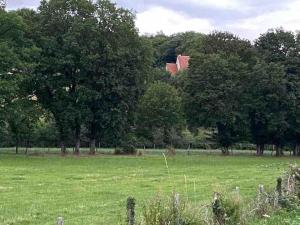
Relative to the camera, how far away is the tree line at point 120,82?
6719 cm

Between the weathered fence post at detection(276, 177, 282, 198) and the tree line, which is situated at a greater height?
the tree line

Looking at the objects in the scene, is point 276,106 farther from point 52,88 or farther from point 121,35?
point 52,88

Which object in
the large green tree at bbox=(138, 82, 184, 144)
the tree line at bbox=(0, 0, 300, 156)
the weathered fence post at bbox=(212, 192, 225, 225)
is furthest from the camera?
the large green tree at bbox=(138, 82, 184, 144)

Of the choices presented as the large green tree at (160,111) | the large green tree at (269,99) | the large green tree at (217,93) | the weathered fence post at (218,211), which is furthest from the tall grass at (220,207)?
the large green tree at (160,111)

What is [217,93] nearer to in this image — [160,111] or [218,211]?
[160,111]

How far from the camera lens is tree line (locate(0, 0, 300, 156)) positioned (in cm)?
6719

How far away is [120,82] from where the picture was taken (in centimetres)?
6906

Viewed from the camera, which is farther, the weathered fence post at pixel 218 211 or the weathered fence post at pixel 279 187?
the weathered fence post at pixel 279 187

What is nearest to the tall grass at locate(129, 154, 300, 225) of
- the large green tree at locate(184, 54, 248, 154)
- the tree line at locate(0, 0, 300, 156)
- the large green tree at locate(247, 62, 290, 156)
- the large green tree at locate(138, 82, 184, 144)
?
the tree line at locate(0, 0, 300, 156)

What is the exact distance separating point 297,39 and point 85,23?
3342cm

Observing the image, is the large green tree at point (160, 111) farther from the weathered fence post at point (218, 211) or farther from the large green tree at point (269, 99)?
the weathered fence post at point (218, 211)

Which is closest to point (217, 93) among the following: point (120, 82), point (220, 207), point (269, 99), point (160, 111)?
point (269, 99)

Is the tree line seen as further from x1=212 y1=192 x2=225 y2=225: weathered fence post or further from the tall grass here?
x1=212 y1=192 x2=225 y2=225: weathered fence post

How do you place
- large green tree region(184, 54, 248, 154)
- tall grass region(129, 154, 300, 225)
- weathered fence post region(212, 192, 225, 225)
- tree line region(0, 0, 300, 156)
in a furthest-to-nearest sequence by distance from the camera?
large green tree region(184, 54, 248, 154), tree line region(0, 0, 300, 156), weathered fence post region(212, 192, 225, 225), tall grass region(129, 154, 300, 225)
